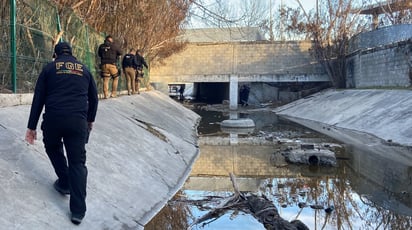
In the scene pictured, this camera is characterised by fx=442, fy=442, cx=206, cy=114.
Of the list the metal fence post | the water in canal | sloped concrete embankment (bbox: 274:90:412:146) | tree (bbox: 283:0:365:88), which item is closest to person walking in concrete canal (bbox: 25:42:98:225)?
the water in canal

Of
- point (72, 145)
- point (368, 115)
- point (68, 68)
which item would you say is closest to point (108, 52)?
point (68, 68)

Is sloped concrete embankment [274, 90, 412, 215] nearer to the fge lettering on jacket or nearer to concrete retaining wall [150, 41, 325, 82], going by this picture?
the fge lettering on jacket

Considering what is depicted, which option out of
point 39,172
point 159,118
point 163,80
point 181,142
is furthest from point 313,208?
point 163,80

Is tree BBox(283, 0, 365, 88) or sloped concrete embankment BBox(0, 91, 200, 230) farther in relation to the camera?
tree BBox(283, 0, 365, 88)

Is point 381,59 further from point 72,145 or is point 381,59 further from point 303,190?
point 72,145

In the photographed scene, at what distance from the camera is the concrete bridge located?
122 ft

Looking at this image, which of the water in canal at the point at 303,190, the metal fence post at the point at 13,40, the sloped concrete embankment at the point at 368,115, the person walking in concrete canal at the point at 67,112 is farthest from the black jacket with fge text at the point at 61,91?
the sloped concrete embankment at the point at 368,115

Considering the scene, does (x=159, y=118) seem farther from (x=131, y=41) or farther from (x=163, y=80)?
(x=163, y=80)

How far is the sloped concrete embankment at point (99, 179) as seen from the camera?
4.60 m

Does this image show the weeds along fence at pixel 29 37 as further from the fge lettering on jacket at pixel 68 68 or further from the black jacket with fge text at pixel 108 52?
the fge lettering on jacket at pixel 68 68

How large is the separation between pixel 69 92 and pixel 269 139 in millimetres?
12625

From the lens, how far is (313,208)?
7059 millimetres

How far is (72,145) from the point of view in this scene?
451 centimetres

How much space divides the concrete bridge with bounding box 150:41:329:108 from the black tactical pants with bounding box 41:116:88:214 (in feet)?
108
